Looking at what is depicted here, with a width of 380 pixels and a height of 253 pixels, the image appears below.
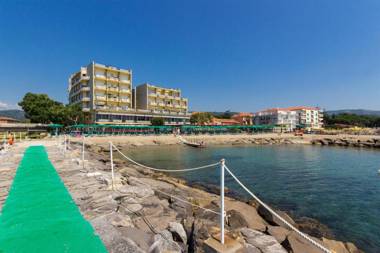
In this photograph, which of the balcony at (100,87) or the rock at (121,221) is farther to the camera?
the balcony at (100,87)

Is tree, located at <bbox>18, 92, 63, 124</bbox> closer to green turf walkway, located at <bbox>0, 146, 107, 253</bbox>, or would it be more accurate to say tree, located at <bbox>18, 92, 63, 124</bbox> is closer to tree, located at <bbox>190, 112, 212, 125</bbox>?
tree, located at <bbox>190, 112, 212, 125</bbox>

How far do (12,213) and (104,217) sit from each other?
6.49ft

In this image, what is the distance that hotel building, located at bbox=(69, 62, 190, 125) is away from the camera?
49.8 meters

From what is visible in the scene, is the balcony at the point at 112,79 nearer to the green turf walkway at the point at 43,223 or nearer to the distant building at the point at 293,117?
the green turf walkway at the point at 43,223

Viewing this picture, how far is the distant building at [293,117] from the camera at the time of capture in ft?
335

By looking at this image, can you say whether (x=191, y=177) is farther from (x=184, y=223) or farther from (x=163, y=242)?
(x=163, y=242)

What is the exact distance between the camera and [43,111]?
42688 mm

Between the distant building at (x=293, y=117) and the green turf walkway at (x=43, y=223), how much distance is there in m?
99.8

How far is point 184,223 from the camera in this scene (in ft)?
16.2

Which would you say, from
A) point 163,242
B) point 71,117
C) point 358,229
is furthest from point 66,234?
point 71,117

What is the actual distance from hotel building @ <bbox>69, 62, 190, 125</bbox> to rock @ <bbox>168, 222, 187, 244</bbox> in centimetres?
4744

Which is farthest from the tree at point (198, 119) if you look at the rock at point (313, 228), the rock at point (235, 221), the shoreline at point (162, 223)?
the rock at point (235, 221)

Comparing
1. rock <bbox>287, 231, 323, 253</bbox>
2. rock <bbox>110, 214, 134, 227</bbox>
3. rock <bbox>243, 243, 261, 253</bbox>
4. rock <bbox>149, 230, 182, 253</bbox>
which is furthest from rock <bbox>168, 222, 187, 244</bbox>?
rock <bbox>287, 231, 323, 253</bbox>

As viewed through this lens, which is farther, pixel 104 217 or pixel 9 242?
pixel 104 217
